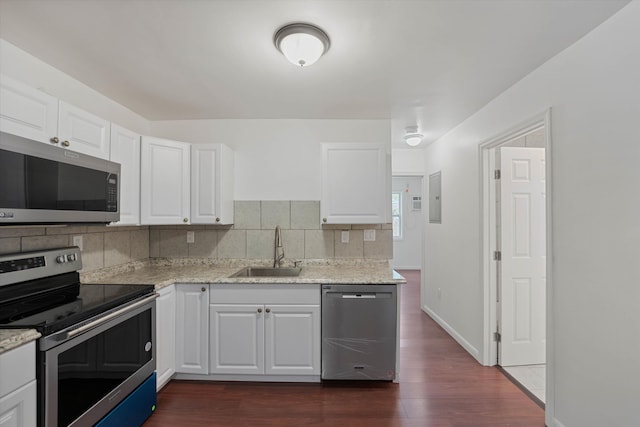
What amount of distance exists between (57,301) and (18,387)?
0.57 meters

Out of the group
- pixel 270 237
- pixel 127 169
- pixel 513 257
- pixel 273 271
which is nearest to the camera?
pixel 127 169

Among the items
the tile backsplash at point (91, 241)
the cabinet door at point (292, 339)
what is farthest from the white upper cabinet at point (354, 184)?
the tile backsplash at point (91, 241)

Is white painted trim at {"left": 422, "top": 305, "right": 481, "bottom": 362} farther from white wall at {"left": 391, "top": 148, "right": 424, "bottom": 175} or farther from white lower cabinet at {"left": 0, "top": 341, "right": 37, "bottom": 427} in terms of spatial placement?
white lower cabinet at {"left": 0, "top": 341, "right": 37, "bottom": 427}

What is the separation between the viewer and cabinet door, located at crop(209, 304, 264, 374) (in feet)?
7.75

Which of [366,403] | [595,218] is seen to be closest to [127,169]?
[366,403]

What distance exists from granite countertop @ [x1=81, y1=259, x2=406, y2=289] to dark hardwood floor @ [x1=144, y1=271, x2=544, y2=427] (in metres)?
0.87

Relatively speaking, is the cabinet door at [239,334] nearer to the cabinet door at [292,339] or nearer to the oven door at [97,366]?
the cabinet door at [292,339]

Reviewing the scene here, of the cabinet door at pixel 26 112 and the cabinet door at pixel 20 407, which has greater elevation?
the cabinet door at pixel 26 112

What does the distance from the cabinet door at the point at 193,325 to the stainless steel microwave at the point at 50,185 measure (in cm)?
82

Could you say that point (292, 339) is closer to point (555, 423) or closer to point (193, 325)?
point (193, 325)

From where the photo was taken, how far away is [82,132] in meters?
1.87

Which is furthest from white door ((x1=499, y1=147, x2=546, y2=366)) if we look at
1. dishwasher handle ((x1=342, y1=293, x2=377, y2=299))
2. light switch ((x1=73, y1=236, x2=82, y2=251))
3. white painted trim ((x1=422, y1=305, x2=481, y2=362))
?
light switch ((x1=73, y1=236, x2=82, y2=251))

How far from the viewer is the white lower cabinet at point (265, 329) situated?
Answer: 2.36 m

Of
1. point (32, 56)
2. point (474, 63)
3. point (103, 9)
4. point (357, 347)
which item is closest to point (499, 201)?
point (474, 63)
